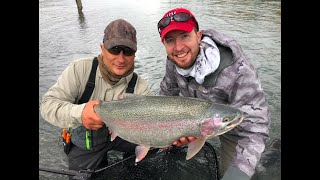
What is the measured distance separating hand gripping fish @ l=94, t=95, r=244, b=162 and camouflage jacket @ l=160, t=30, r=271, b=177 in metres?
0.49

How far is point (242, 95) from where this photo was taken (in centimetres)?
355

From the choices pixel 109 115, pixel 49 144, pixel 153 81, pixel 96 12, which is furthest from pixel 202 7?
pixel 109 115

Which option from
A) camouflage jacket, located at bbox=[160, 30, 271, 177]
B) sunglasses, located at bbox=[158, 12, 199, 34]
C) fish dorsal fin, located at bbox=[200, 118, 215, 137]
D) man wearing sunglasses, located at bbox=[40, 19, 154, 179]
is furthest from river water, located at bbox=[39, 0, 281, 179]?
sunglasses, located at bbox=[158, 12, 199, 34]

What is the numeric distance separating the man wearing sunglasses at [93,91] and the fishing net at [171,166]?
402 millimetres

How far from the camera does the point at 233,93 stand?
3.66 metres

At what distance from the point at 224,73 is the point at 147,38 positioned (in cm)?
927

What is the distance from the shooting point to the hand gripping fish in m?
3.09

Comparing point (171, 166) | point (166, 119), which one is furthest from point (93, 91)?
point (171, 166)

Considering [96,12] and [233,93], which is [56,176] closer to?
[233,93]

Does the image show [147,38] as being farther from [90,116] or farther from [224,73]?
[90,116]

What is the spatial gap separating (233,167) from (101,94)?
1.70 metres

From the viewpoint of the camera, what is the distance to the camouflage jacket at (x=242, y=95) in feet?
11.1

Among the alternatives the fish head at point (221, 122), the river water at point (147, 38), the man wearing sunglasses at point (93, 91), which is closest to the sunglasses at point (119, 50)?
the man wearing sunglasses at point (93, 91)

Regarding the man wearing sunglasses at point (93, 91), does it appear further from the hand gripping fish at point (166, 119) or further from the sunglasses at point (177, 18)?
the sunglasses at point (177, 18)
